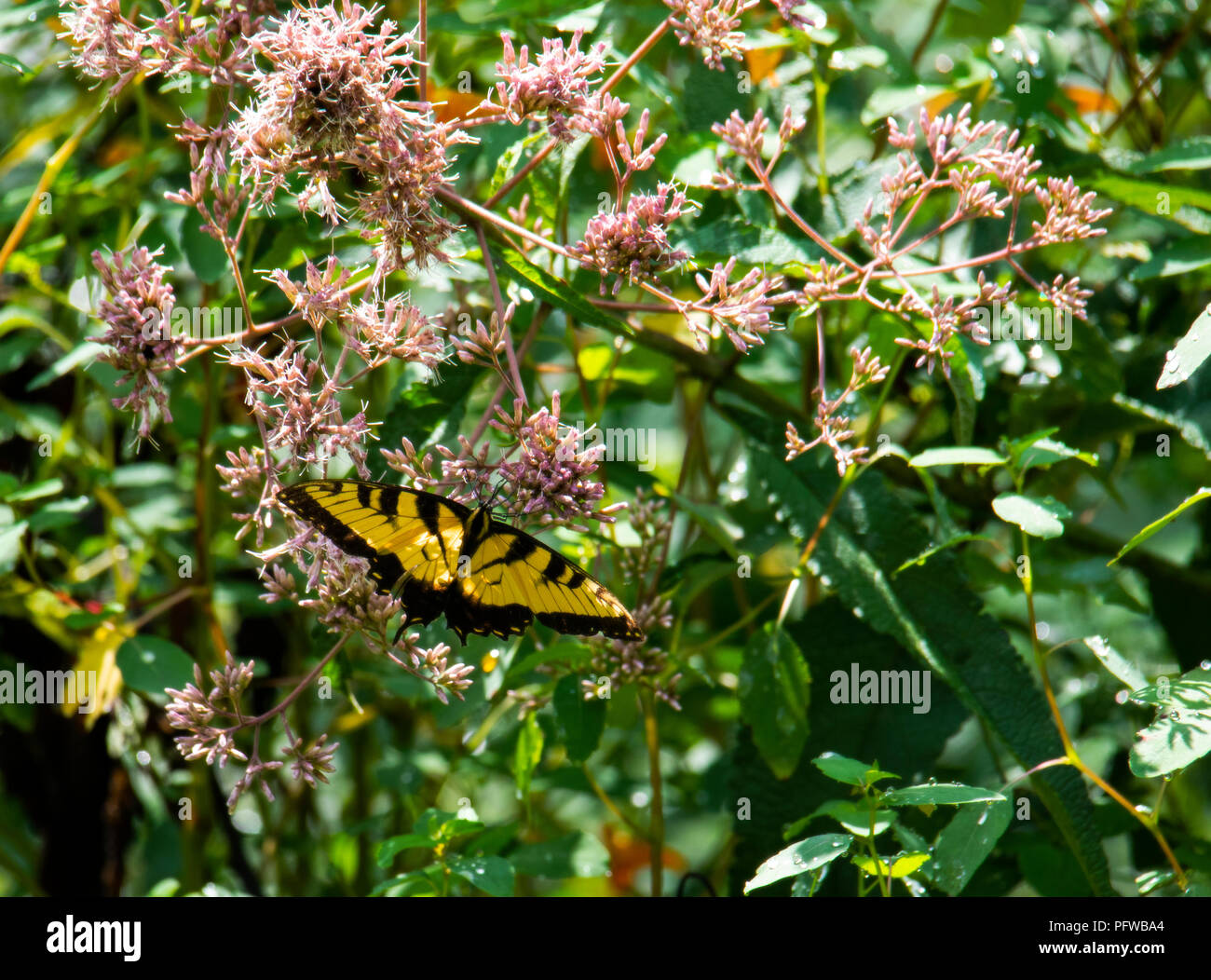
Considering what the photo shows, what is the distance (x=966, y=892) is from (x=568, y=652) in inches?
21.3

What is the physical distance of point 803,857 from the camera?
2.87ft

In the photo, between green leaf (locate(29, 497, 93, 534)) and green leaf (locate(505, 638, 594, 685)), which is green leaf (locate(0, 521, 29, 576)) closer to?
green leaf (locate(29, 497, 93, 534))

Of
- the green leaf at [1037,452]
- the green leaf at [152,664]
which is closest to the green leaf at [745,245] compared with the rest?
the green leaf at [1037,452]

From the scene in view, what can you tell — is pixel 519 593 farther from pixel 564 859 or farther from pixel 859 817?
pixel 564 859

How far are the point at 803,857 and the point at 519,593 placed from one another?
341 mm

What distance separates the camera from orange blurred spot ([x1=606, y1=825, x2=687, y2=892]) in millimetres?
2016

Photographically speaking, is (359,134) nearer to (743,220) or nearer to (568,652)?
(743,220)

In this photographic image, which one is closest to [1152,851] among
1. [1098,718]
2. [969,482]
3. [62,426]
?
[1098,718]

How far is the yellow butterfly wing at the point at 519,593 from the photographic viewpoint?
0.91m

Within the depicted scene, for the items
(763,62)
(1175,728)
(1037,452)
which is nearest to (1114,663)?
(1175,728)

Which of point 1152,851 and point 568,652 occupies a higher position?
point 568,652

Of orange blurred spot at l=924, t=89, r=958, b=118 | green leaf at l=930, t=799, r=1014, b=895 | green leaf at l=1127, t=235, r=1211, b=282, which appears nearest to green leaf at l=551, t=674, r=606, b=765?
green leaf at l=930, t=799, r=1014, b=895

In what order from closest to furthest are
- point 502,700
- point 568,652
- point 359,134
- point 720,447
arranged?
point 359,134 → point 568,652 → point 502,700 → point 720,447

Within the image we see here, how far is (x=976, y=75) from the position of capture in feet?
4.25
